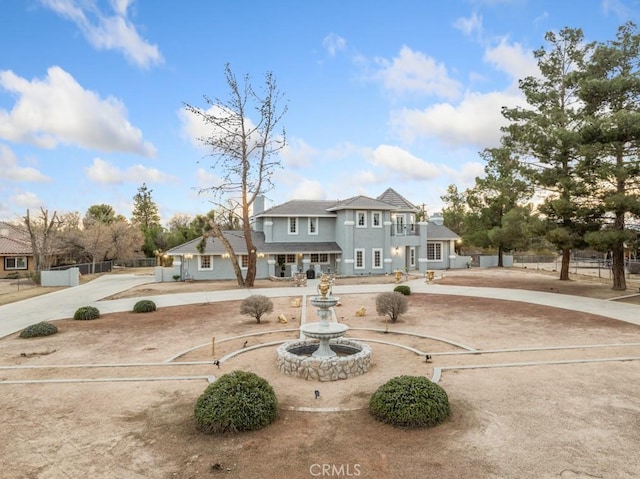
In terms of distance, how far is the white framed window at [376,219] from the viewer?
131 feet

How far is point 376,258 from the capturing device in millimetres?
40438

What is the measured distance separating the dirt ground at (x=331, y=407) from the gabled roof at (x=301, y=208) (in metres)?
Answer: 24.1

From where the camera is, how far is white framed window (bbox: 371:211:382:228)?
3988 centimetres

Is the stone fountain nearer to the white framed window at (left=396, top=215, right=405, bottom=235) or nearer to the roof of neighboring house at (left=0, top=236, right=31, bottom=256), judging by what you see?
the white framed window at (left=396, top=215, right=405, bottom=235)

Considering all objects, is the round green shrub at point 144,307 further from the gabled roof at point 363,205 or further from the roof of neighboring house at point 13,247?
the roof of neighboring house at point 13,247

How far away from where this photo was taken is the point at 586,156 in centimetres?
2288

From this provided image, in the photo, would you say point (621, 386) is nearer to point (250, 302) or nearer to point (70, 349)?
point (250, 302)

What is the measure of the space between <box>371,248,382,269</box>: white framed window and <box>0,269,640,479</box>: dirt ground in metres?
23.4

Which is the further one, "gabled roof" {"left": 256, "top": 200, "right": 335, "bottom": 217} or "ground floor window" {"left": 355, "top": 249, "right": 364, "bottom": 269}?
"gabled roof" {"left": 256, "top": 200, "right": 335, "bottom": 217}

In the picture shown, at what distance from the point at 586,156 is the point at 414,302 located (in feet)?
44.2

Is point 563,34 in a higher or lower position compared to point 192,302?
higher

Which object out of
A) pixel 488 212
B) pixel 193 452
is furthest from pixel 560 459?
pixel 488 212

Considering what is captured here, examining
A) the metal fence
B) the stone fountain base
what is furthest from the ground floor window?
the metal fence

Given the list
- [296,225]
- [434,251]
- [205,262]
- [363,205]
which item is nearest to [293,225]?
[296,225]
